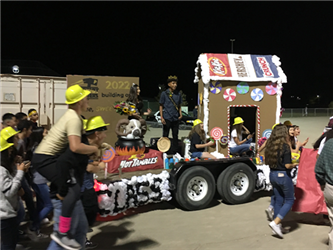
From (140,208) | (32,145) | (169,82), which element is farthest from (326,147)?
(169,82)

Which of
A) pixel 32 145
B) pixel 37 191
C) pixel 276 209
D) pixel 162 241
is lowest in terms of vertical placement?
pixel 162 241

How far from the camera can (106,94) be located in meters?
9.76

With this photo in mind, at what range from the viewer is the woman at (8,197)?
321 cm

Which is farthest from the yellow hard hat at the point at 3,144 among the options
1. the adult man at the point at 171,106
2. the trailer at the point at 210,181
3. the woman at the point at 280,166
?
the adult man at the point at 171,106

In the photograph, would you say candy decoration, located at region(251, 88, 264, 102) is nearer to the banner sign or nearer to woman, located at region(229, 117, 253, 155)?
the banner sign

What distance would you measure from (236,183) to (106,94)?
5.48m

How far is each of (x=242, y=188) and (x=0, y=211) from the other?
4.37 meters

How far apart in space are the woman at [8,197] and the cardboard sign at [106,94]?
243 inches

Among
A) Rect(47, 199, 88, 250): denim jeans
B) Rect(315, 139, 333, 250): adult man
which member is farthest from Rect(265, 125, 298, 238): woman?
Rect(47, 199, 88, 250): denim jeans

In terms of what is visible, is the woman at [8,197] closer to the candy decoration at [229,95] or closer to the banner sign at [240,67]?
the banner sign at [240,67]

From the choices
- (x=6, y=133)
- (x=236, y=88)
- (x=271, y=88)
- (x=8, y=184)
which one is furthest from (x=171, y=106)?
(x=8, y=184)

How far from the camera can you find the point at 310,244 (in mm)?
4355

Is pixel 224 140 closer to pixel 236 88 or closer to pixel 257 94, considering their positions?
pixel 236 88

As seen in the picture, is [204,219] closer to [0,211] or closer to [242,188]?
[242,188]
